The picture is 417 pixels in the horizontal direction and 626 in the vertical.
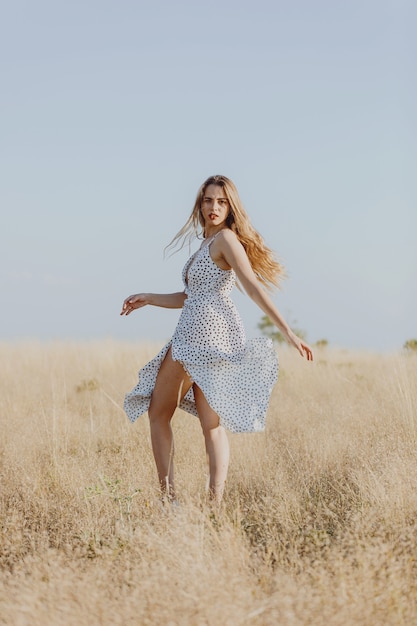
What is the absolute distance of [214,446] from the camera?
181 inches

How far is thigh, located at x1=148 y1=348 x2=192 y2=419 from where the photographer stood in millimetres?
4629

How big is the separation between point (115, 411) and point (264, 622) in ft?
18.4

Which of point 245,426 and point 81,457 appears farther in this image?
point 81,457

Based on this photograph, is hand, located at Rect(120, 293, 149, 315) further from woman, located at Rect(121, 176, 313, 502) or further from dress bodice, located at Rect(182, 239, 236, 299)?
dress bodice, located at Rect(182, 239, 236, 299)

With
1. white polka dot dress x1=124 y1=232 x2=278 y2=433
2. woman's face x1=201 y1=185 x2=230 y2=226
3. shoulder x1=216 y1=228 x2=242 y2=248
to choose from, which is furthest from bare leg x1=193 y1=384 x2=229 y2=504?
woman's face x1=201 y1=185 x2=230 y2=226

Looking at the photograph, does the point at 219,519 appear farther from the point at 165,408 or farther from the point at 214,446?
the point at 165,408

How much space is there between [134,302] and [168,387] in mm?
615

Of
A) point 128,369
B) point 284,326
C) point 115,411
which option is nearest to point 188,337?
point 284,326

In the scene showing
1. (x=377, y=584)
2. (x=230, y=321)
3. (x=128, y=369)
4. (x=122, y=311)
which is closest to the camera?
(x=377, y=584)

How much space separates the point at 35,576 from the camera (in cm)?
320

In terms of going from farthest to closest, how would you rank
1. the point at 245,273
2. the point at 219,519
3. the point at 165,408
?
the point at 165,408, the point at 245,273, the point at 219,519

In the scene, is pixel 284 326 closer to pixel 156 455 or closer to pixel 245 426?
pixel 245 426

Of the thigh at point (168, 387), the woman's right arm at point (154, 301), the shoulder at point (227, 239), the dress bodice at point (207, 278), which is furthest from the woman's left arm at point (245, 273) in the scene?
the thigh at point (168, 387)

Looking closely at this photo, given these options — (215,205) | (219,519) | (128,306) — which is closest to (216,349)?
(128,306)
